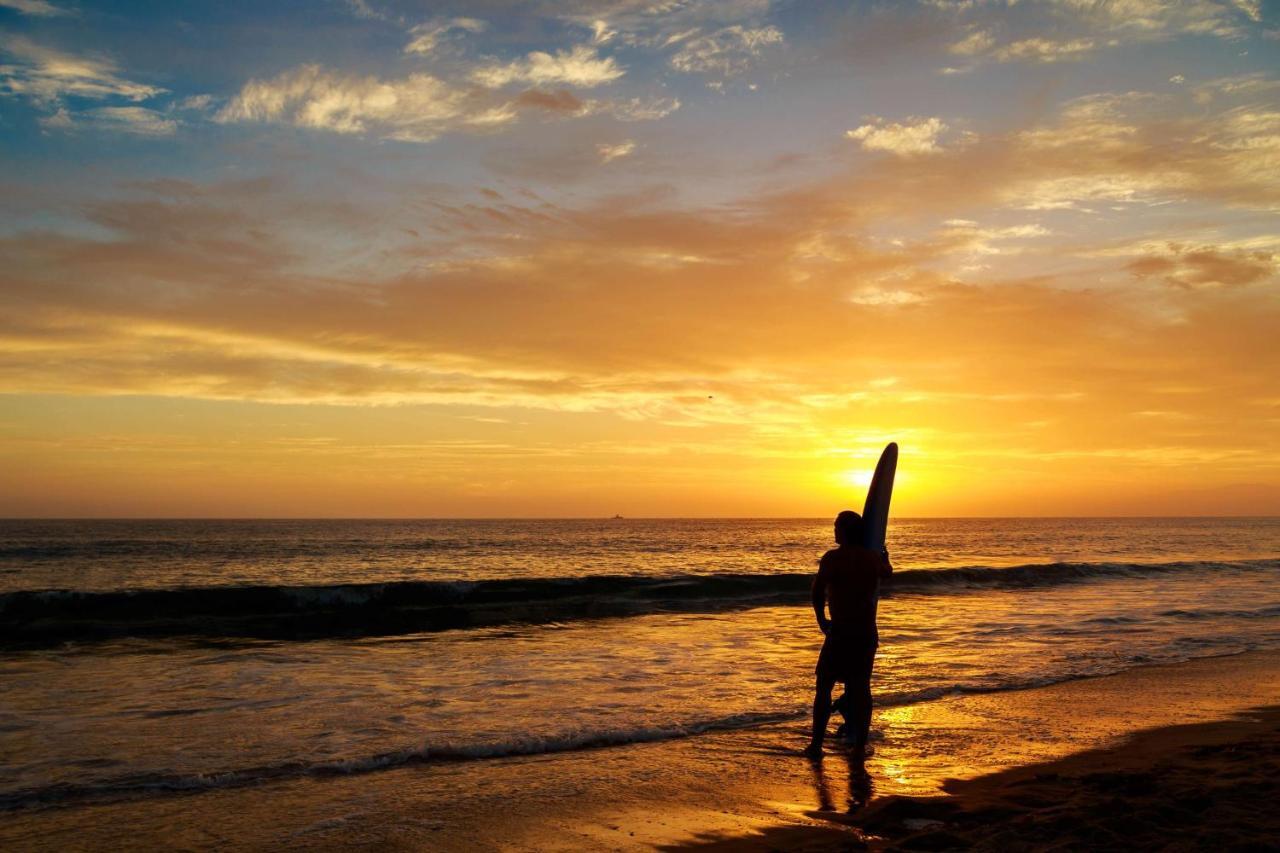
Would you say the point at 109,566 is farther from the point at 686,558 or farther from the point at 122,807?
the point at 122,807

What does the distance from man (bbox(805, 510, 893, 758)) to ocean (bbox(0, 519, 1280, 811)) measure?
1.75 metres

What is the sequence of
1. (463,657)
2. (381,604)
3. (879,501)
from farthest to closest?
1. (381,604)
2. (463,657)
3. (879,501)

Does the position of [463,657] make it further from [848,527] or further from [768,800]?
[768,800]

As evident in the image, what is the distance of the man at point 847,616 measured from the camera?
772cm

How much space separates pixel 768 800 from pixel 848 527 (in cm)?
244

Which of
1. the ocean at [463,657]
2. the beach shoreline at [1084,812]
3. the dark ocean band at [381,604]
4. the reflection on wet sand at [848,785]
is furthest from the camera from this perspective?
the dark ocean band at [381,604]

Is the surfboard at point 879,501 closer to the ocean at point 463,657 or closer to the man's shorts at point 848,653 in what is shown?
A: the man's shorts at point 848,653

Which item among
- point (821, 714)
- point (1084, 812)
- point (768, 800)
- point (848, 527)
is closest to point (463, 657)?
point (821, 714)

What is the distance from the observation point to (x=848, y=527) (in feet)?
25.4

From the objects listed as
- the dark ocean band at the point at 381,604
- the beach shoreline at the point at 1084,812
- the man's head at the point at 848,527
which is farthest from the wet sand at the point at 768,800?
the dark ocean band at the point at 381,604

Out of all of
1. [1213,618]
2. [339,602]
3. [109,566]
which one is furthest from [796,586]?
[109,566]

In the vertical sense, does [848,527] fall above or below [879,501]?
below

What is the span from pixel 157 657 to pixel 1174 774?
14.8 m

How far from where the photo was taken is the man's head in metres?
7.73
